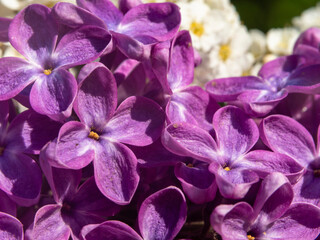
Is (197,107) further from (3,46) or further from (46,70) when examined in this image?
(3,46)

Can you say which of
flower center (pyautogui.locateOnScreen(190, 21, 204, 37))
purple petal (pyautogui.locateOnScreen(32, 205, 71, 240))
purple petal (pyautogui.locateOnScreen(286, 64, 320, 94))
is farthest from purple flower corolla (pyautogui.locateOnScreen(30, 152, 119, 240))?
flower center (pyautogui.locateOnScreen(190, 21, 204, 37))

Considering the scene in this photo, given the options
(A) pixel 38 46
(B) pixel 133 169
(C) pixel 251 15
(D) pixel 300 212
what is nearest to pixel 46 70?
(A) pixel 38 46

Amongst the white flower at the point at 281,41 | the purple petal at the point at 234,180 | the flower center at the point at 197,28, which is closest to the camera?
the purple petal at the point at 234,180

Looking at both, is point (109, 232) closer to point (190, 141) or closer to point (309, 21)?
point (190, 141)

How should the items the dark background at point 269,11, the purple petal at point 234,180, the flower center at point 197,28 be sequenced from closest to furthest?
1. the purple petal at point 234,180
2. the flower center at point 197,28
3. the dark background at point 269,11

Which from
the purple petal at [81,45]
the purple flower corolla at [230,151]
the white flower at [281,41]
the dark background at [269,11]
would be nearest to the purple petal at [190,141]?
the purple flower corolla at [230,151]

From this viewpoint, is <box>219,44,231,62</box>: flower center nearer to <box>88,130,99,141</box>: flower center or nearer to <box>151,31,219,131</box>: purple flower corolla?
<box>151,31,219,131</box>: purple flower corolla

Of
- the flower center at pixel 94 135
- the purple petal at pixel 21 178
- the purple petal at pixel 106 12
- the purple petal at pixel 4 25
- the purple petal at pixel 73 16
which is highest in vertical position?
the purple petal at pixel 73 16

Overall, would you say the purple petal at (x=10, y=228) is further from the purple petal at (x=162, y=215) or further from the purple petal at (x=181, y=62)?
the purple petal at (x=181, y=62)
